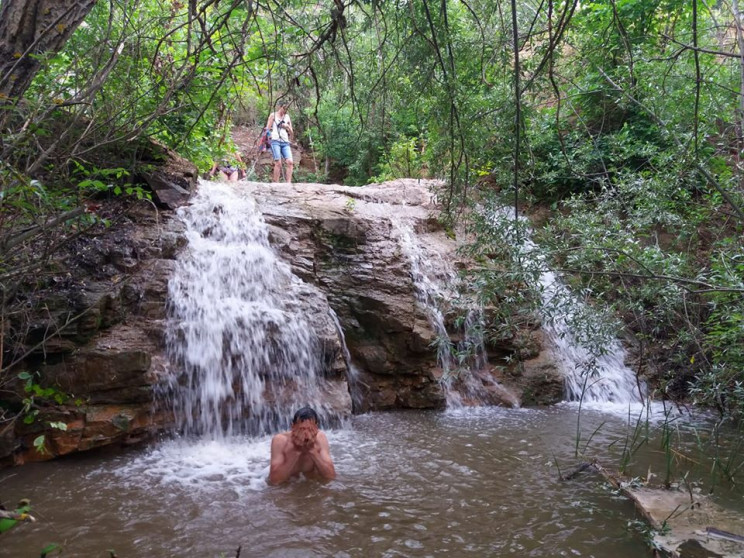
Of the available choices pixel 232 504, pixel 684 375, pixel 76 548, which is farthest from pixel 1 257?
pixel 684 375

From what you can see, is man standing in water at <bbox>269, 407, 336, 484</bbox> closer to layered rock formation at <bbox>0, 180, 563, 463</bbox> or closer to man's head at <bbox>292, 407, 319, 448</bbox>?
man's head at <bbox>292, 407, 319, 448</bbox>

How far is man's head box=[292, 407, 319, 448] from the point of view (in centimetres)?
455

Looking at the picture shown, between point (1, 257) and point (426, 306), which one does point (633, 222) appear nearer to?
point (426, 306)

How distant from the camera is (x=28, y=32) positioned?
2826mm

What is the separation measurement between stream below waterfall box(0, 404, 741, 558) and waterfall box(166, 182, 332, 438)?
14.3 inches

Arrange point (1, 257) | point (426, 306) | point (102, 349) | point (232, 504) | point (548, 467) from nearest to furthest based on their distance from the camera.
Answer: point (1, 257) < point (232, 504) < point (548, 467) < point (102, 349) < point (426, 306)

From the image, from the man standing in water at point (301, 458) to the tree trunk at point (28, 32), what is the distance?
10.2 feet

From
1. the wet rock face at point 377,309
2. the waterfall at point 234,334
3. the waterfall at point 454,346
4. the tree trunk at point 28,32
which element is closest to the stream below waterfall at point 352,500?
the waterfall at point 234,334

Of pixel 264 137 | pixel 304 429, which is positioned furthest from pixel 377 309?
pixel 264 137

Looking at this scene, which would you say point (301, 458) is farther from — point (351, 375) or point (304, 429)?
point (351, 375)

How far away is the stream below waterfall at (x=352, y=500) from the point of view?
341 centimetres

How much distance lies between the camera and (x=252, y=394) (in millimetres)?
6055

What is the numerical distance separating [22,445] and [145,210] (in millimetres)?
3179

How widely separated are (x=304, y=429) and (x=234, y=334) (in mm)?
2077
